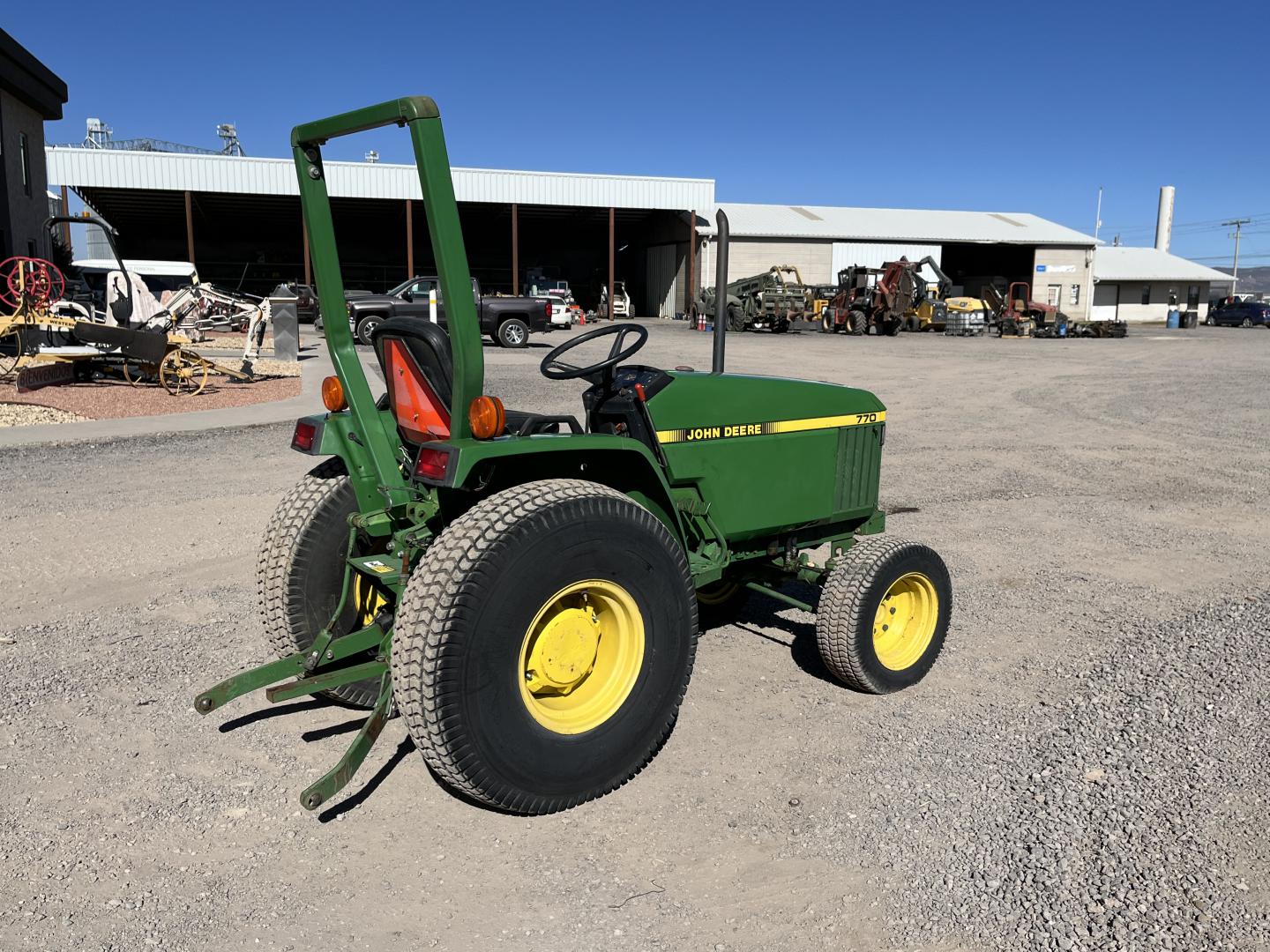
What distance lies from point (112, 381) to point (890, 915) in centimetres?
1435

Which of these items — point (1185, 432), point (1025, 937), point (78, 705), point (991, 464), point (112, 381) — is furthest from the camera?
point (112, 381)

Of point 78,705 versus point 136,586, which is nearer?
point 78,705

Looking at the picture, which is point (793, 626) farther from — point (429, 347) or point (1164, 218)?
point (1164, 218)

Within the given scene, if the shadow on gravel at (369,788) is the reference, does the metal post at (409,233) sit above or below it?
above

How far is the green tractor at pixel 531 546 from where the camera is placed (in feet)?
8.84

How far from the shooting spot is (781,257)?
43281mm

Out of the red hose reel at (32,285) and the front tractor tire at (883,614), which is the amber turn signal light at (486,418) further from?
the red hose reel at (32,285)

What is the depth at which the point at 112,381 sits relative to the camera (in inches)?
551

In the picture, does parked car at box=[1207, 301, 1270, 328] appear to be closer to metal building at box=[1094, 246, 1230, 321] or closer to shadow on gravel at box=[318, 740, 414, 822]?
metal building at box=[1094, 246, 1230, 321]

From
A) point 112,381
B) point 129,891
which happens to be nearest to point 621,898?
point 129,891

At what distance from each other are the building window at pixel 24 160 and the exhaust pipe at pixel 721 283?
25062mm

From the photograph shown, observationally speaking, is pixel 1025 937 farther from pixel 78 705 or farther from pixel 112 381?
pixel 112 381

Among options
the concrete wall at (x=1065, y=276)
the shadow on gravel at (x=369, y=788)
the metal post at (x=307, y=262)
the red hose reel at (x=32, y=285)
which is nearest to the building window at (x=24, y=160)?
the metal post at (x=307, y=262)

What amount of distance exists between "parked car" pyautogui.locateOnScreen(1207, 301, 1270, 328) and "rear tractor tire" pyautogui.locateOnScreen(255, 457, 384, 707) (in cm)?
5413
